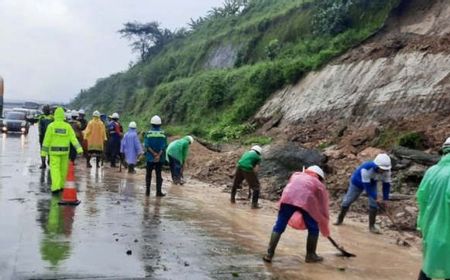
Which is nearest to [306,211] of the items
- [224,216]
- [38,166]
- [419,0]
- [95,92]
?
[224,216]

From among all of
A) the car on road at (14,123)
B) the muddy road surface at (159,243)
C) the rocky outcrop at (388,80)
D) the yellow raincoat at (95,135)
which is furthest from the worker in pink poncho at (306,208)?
the car on road at (14,123)

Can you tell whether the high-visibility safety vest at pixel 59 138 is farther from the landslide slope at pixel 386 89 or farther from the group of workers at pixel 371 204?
the landslide slope at pixel 386 89

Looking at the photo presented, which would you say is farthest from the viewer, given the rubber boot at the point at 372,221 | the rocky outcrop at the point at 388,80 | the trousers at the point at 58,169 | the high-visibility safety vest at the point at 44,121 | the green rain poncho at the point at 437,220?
the rocky outcrop at the point at 388,80

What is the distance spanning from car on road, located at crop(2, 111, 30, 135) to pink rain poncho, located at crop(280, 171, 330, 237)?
1425 inches

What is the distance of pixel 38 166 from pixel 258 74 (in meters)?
14.8

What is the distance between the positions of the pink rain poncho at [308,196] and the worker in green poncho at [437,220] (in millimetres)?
2427

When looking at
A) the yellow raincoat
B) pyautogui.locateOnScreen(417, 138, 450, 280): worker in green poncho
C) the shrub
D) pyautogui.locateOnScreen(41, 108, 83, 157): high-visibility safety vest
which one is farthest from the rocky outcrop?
pyautogui.locateOnScreen(417, 138, 450, 280): worker in green poncho

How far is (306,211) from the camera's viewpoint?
912 cm

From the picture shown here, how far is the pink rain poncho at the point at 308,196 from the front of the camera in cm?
905

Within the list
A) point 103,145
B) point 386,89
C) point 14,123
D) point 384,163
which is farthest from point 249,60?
point 384,163

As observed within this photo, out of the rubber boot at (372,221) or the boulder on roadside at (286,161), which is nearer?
the rubber boot at (372,221)

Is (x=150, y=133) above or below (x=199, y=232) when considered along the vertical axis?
above

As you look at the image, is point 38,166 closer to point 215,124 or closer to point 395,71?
→ point 395,71

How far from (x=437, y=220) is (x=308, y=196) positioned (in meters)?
2.74
